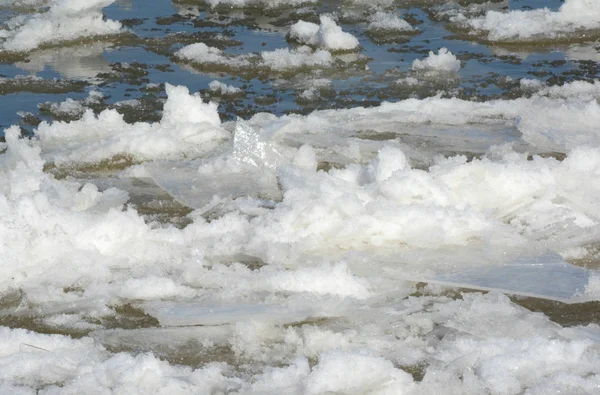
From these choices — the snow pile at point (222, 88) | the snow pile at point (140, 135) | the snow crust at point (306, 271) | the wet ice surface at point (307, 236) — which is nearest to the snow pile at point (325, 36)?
the wet ice surface at point (307, 236)

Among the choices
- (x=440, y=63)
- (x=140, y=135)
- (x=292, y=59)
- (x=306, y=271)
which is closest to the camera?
(x=306, y=271)

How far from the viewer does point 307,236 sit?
15.3 ft

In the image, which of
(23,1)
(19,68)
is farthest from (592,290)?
(23,1)

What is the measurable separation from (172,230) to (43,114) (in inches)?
118

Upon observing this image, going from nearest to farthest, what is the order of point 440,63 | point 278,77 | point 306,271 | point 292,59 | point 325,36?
point 306,271 → point 440,63 → point 278,77 → point 292,59 → point 325,36

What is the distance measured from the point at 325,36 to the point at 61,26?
253 cm

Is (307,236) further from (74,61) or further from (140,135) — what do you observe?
(74,61)

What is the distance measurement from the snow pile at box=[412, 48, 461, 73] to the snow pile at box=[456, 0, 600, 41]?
3.49ft

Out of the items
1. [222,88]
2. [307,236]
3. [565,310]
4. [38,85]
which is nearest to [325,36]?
[222,88]

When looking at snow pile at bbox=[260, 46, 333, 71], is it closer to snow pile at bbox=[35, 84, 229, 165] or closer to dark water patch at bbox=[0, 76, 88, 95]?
dark water patch at bbox=[0, 76, 88, 95]

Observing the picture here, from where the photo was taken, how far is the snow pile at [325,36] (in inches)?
344

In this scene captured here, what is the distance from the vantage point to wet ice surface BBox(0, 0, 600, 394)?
374 cm

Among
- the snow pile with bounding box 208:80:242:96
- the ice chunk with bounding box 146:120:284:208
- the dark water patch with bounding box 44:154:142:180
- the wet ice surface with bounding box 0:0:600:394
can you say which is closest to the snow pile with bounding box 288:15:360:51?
the wet ice surface with bounding box 0:0:600:394

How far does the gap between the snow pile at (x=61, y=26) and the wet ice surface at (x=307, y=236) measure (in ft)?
4.22
